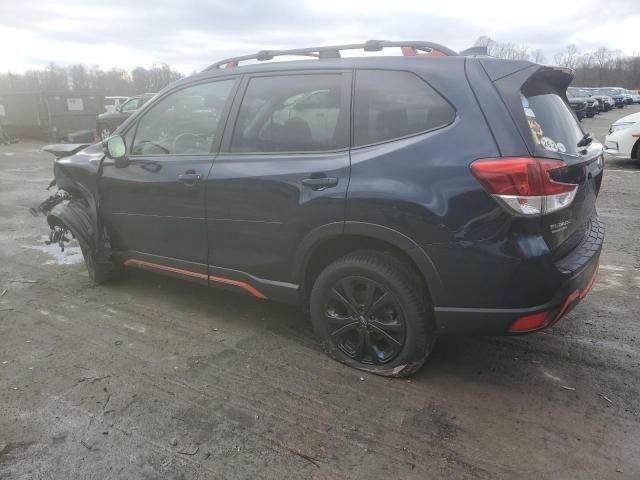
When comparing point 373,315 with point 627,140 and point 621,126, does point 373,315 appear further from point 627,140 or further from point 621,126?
point 621,126

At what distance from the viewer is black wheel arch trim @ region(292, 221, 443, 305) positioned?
269 cm

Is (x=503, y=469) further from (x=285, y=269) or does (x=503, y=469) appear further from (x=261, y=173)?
(x=261, y=173)

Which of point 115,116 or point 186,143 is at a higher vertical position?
point 186,143

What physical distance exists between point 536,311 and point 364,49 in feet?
6.12

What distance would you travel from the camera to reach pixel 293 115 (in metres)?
3.22

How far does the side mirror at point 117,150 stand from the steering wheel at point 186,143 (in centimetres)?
49

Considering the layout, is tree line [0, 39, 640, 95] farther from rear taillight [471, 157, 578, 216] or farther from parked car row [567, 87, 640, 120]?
rear taillight [471, 157, 578, 216]

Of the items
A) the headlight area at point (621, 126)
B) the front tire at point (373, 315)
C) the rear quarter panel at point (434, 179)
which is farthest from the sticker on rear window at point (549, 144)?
the headlight area at point (621, 126)

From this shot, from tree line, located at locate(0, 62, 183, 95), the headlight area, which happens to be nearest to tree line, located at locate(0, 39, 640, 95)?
tree line, located at locate(0, 62, 183, 95)

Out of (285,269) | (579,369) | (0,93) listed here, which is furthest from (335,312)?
(0,93)

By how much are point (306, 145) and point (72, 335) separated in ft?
7.28

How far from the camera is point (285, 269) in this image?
326cm

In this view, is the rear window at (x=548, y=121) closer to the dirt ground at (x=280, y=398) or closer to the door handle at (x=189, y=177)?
the dirt ground at (x=280, y=398)

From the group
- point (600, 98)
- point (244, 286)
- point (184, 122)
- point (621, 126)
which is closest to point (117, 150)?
point (184, 122)
